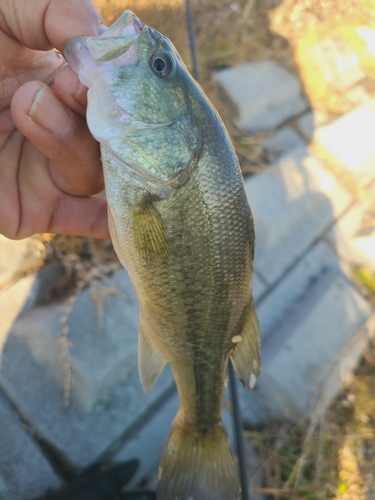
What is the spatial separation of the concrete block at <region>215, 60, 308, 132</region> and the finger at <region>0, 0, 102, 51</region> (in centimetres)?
265

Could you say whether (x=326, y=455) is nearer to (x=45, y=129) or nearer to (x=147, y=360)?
(x=147, y=360)

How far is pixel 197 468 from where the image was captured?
1436 mm

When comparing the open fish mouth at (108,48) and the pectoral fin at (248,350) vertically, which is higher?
the open fish mouth at (108,48)

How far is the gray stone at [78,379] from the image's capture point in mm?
1914

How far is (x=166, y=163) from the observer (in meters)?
1.08

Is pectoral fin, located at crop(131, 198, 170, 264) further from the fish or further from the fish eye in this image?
the fish eye

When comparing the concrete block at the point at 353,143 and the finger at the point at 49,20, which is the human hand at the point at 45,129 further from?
the concrete block at the point at 353,143

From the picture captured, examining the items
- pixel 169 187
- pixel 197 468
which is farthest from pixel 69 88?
pixel 197 468

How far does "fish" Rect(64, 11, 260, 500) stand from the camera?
104 centimetres

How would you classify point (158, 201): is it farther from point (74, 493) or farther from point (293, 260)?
point (293, 260)

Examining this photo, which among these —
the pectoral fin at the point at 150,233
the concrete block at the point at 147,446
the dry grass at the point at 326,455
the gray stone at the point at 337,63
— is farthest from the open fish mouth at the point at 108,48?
the gray stone at the point at 337,63

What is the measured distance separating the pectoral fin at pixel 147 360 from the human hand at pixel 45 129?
1.57 feet

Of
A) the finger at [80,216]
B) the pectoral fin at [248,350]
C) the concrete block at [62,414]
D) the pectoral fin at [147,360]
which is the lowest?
the concrete block at [62,414]

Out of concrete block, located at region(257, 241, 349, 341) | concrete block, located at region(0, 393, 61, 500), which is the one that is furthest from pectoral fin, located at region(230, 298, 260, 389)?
concrete block, located at region(257, 241, 349, 341)
